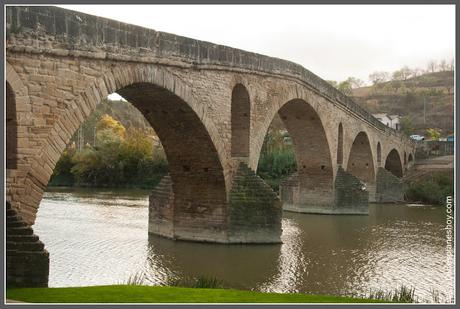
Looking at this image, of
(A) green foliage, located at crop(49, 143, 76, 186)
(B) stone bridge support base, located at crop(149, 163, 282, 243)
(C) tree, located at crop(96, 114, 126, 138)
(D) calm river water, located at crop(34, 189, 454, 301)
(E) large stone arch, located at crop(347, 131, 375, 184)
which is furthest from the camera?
(C) tree, located at crop(96, 114, 126, 138)

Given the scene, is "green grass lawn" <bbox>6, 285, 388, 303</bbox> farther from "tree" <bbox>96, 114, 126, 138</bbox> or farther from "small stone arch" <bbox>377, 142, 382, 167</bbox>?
"tree" <bbox>96, 114, 126, 138</bbox>

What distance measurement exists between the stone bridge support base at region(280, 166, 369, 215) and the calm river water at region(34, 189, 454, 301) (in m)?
2.75

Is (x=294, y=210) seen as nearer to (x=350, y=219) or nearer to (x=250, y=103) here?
(x=350, y=219)

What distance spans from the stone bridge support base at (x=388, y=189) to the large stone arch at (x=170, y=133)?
17.8m

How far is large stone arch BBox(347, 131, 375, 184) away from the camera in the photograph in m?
31.5

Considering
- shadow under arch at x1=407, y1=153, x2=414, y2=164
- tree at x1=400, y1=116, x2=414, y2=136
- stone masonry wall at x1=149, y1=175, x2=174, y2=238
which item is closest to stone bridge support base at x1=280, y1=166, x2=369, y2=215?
stone masonry wall at x1=149, y1=175, x2=174, y2=238

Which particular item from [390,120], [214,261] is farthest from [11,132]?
[390,120]

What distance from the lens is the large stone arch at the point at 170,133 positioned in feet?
29.2

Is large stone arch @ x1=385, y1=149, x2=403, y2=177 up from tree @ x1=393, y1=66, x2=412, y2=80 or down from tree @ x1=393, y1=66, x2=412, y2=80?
down

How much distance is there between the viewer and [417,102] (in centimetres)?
7744

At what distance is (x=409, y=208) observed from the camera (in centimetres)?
2680

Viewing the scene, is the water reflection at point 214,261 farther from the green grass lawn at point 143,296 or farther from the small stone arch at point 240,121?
the green grass lawn at point 143,296

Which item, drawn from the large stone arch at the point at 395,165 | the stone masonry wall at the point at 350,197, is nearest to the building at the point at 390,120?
the large stone arch at the point at 395,165

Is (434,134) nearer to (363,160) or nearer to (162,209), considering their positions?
(363,160)
